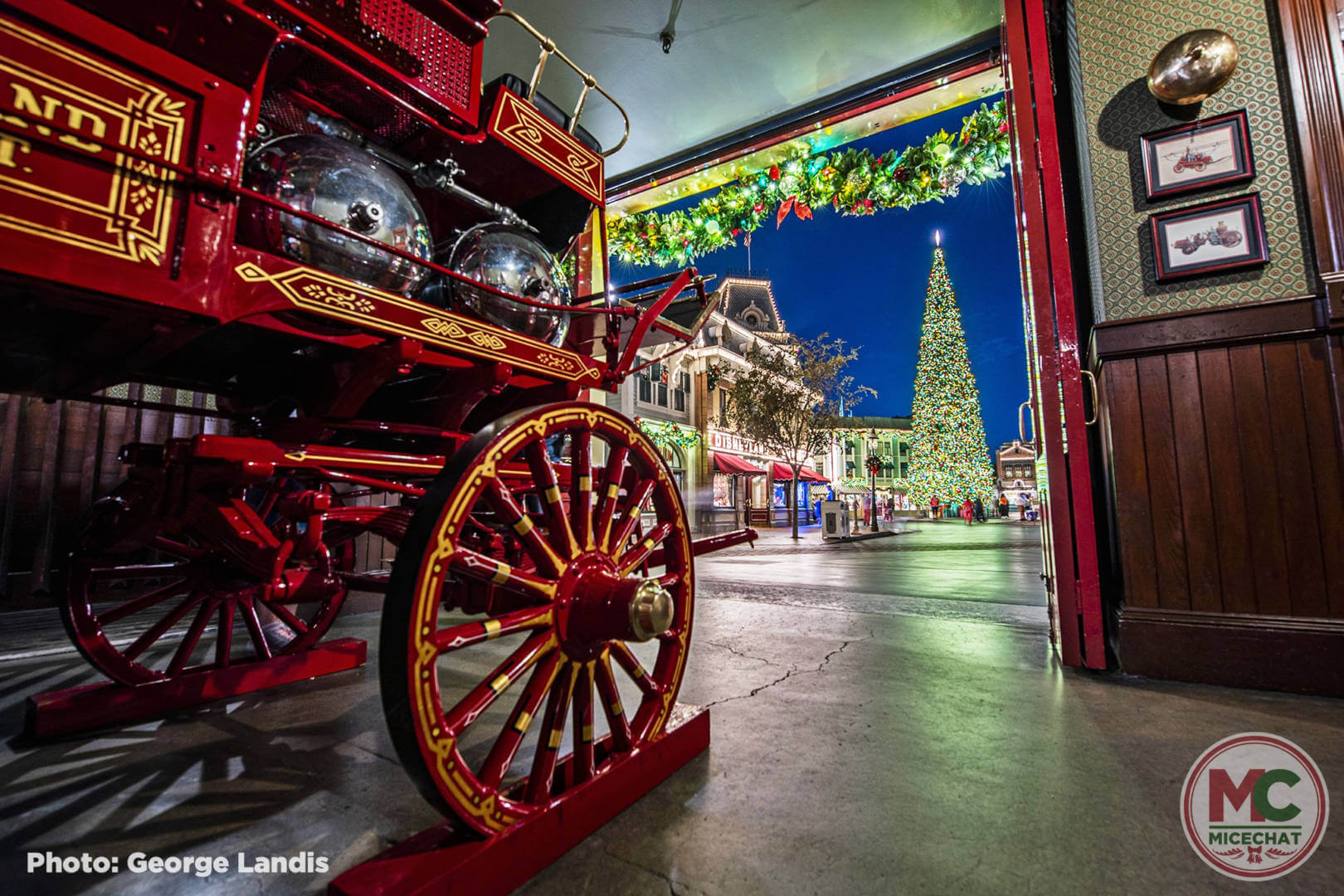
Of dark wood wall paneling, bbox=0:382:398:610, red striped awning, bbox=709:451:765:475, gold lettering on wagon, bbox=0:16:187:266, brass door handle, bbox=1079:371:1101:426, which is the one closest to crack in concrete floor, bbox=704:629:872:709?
brass door handle, bbox=1079:371:1101:426

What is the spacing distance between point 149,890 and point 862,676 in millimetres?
2391

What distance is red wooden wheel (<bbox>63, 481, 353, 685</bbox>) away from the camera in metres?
1.50

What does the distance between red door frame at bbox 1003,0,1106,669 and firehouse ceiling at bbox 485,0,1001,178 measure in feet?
5.17

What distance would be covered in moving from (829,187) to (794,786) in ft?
18.6

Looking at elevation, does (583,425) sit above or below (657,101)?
below

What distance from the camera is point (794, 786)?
1.55m

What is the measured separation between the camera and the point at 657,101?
5.32 m

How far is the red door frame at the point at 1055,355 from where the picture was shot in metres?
2.74

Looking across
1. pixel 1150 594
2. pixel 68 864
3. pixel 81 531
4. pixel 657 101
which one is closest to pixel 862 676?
pixel 1150 594

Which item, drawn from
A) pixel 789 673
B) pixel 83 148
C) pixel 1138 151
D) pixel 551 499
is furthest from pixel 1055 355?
pixel 83 148

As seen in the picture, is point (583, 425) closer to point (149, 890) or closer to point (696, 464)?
point (149, 890)

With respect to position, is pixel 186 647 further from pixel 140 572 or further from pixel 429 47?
pixel 429 47

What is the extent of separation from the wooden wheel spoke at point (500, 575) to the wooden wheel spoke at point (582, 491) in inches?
6.8

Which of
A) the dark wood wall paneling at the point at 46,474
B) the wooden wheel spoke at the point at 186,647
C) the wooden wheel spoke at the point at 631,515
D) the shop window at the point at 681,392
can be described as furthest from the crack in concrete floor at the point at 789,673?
the shop window at the point at 681,392
